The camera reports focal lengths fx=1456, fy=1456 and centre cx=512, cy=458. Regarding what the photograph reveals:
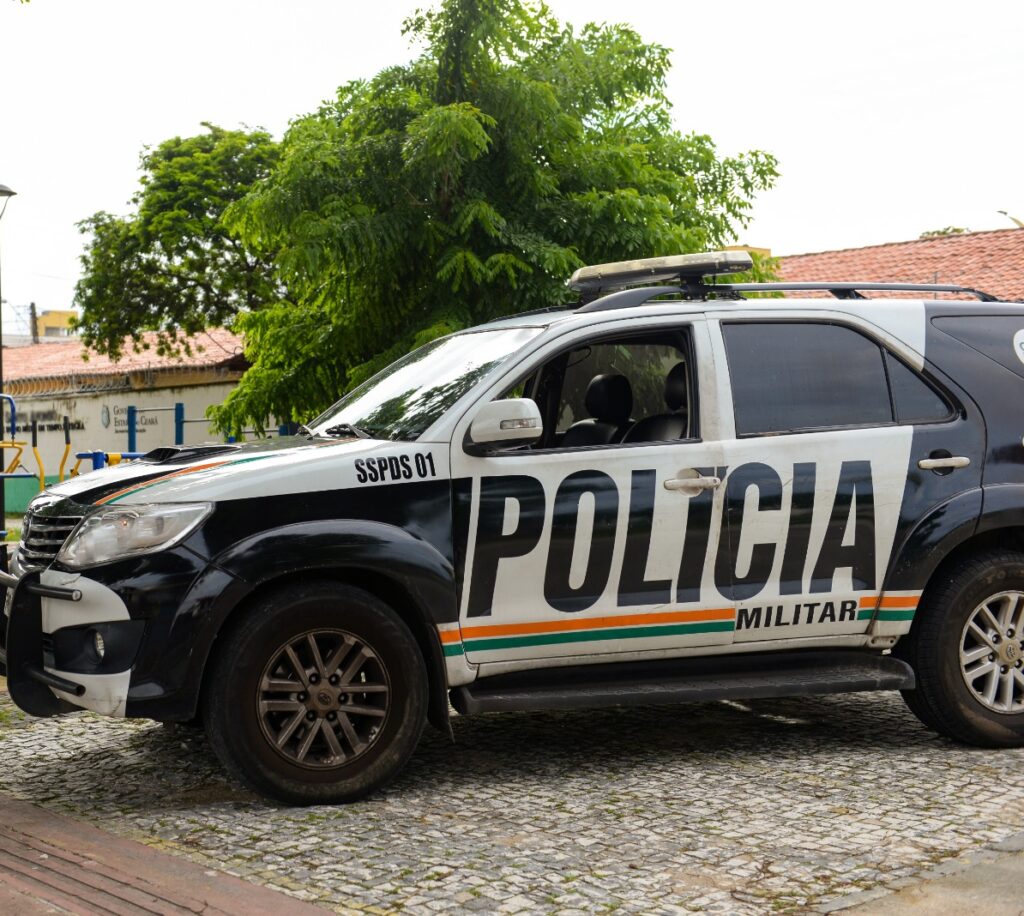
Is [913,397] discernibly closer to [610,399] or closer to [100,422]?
[610,399]

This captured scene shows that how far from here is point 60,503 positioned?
18.4 ft

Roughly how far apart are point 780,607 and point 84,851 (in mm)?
2858

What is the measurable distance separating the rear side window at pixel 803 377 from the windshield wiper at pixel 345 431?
154cm

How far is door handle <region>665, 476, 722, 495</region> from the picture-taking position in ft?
19.2

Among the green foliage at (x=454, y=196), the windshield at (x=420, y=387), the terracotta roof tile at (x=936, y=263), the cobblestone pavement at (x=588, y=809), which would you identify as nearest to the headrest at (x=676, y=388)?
the windshield at (x=420, y=387)

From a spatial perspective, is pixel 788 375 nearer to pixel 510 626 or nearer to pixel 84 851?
pixel 510 626

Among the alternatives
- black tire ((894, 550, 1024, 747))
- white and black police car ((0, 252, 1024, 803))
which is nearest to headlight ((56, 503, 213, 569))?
white and black police car ((0, 252, 1024, 803))

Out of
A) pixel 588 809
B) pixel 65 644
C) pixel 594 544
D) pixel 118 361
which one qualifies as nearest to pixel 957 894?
pixel 588 809

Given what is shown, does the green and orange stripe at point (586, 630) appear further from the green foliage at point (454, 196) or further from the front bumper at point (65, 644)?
the green foliage at point (454, 196)

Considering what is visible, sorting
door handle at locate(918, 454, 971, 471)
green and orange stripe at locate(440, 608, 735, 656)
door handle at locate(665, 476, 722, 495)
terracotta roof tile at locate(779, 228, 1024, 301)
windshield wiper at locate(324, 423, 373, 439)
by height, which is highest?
terracotta roof tile at locate(779, 228, 1024, 301)

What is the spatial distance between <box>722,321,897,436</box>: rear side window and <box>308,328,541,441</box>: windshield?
2.95 feet

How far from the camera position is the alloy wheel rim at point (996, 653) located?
20.6ft

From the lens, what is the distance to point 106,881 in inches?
177

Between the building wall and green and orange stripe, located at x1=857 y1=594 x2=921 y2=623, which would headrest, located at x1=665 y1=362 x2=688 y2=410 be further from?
the building wall
